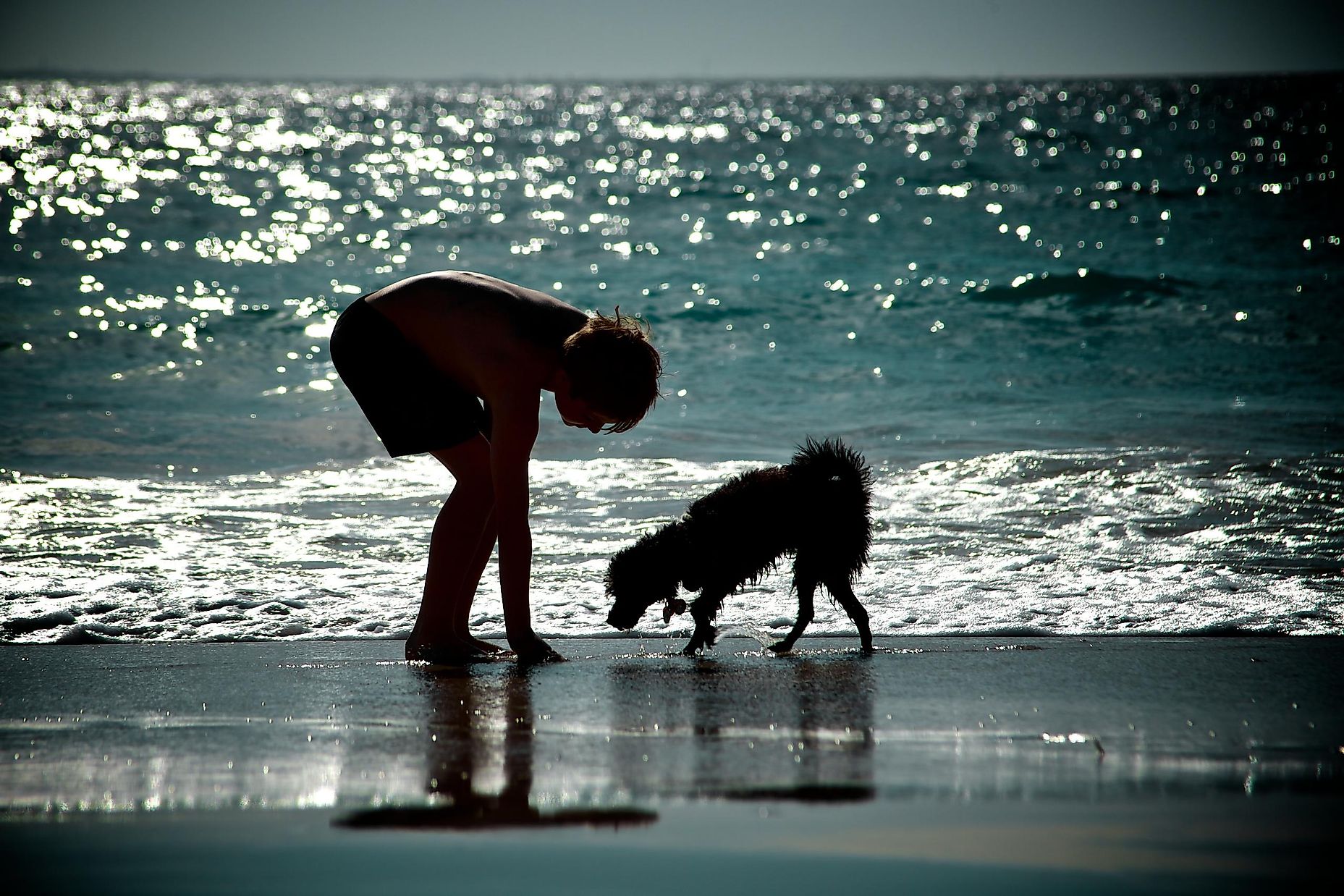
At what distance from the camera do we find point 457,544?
416 cm

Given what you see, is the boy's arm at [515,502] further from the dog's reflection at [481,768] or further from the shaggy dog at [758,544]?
the shaggy dog at [758,544]

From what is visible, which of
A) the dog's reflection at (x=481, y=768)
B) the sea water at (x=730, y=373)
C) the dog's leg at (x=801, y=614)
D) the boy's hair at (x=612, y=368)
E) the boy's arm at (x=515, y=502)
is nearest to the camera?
the dog's reflection at (x=481, y=768)

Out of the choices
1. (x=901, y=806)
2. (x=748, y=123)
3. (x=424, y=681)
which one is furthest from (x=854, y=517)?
(x=748, y=123)

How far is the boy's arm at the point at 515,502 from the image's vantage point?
151 inches

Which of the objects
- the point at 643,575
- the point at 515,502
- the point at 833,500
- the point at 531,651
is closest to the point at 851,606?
the point at 833,500

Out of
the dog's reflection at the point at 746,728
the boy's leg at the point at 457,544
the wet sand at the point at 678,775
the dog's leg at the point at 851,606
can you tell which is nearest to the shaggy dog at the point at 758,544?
the dog's leg at the point at 851,606

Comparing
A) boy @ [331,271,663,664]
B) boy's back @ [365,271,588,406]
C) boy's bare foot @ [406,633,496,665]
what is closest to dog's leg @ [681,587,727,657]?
boy @ [331,271,663,664]

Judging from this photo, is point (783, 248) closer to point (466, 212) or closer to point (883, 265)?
point (883, 265)

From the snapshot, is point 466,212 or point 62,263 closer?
point 62,263

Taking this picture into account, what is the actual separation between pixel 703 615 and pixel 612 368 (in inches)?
39.6

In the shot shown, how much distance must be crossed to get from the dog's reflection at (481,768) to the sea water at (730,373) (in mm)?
1249

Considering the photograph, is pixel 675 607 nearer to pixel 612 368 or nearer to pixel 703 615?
pixel 703 615

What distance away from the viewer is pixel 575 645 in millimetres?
4344

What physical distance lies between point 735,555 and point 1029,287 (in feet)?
45.4
